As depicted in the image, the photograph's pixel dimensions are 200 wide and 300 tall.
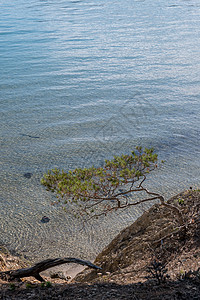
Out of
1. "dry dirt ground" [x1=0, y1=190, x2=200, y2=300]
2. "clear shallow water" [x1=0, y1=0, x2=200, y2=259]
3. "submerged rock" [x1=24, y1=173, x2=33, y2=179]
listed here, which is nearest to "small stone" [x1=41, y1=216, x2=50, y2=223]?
"clear shallow water" [x1=0, y1=0, x2=200, y2=259]

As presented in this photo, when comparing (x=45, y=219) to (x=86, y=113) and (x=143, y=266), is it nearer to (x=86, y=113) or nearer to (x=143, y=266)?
(x=143, y=266)

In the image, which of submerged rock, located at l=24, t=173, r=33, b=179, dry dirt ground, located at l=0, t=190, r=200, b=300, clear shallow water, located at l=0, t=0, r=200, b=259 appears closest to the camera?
dry dirt ground, located at l=0, t=190, r=200, b=300

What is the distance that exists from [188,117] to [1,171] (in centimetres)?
803

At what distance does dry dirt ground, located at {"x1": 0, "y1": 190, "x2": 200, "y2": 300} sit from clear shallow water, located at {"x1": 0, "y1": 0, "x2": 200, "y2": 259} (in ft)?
4.55

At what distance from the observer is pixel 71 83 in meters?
A: 18.7

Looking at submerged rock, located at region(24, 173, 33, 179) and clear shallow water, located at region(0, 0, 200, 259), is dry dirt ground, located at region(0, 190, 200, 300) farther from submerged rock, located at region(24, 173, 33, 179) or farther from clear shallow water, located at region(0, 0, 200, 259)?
submerged rock, located at region(24, 173, 33, 179)

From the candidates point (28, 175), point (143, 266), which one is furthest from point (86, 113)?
point (143, 266)

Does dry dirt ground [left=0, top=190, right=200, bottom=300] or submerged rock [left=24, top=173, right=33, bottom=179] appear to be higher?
dry dirt ground [left=0, top=190, right=200, bottom=300]

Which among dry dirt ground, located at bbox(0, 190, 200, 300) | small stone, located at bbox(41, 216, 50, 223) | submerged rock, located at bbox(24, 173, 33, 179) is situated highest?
dry dirt ground, located at bbox(0, 190, 200, 300)

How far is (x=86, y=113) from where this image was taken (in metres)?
14.8

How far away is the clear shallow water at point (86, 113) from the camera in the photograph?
837 centimetres

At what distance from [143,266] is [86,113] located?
10.3 metres

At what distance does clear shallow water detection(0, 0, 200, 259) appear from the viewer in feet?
27.5

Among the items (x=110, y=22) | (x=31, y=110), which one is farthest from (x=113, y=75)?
(x=110, y=22)
